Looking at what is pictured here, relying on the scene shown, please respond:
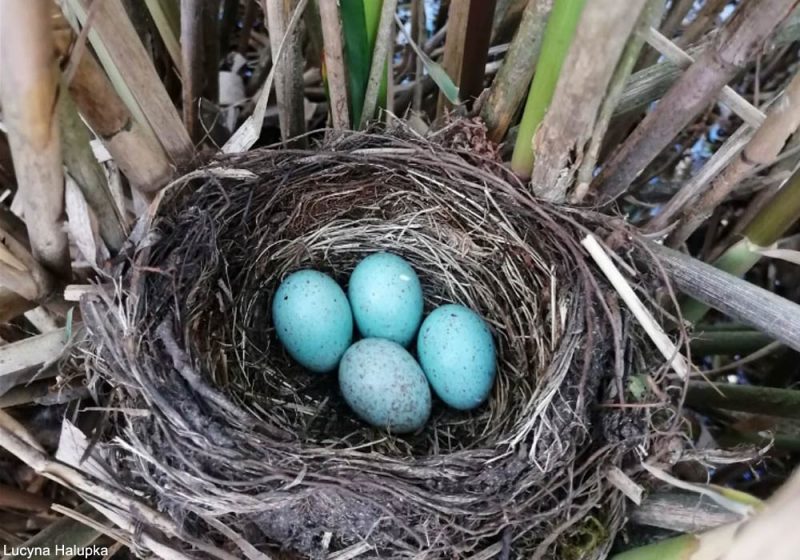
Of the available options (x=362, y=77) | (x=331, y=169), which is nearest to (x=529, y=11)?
(x=362, y=77)

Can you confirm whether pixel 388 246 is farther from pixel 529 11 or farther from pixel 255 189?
pixel 529 11

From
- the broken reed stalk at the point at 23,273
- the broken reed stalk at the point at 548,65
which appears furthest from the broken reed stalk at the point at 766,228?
the broken reed stalk at the point at 23,273

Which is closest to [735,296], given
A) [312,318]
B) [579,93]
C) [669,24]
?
[579,93]

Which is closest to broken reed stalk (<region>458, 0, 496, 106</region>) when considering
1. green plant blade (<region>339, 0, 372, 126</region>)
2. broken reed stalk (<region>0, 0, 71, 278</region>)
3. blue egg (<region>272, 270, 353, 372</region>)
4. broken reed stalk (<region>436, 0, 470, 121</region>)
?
broken reed stalk (<region>436, 0, 470, 121</region>)

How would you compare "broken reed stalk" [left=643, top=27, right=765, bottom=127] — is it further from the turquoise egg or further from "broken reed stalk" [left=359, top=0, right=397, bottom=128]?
the turquoise egg

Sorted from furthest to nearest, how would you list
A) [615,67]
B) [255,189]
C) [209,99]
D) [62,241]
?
[209,99]
[255,189]
[62,241]
[615,67]

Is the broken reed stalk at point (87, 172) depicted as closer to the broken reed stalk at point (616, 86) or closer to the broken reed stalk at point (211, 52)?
the broken reed stalk at point (211, 52)

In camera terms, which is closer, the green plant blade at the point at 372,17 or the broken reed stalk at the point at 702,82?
the broken reed stalk at the point at 702,82
